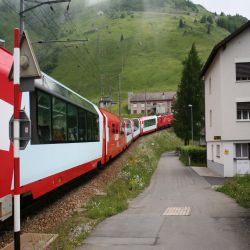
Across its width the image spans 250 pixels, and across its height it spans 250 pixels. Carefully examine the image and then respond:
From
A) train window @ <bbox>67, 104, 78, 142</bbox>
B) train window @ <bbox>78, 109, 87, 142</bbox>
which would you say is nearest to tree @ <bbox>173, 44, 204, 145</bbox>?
train window @ <bbox>78, 109, 87, 142</bbox>

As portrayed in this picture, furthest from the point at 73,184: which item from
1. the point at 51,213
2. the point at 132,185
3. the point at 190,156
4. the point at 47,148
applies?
the point at 190,156

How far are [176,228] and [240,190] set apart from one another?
686 centimetres

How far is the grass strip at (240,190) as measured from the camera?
13.9 metres

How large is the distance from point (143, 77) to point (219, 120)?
460 feet

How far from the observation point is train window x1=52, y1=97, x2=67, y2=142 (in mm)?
11608

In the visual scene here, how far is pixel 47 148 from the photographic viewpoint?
1084 centimetres

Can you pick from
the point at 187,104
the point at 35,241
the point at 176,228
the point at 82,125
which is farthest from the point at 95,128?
the point at 187,104

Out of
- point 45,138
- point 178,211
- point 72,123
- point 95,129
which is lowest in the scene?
point 178,211

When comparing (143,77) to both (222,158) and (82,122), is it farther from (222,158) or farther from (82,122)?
(82,122)

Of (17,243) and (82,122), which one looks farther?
(82,122)

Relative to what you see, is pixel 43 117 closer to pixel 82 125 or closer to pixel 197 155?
pixel 82 125

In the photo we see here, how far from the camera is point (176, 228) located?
9.70 meters

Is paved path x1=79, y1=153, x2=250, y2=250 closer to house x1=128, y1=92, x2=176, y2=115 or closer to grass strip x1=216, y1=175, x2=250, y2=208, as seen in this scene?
grass strip x1=216, y1=175, x2=250, y2=208

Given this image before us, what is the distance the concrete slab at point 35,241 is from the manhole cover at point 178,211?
13.5 ft
